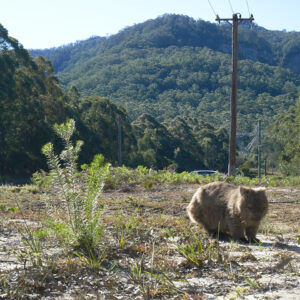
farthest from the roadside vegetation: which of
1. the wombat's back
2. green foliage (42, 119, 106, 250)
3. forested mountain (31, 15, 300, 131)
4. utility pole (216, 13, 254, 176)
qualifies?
forested mountain (31, 15, 300, 131)

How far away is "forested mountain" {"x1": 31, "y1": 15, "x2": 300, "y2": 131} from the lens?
79.2 meters

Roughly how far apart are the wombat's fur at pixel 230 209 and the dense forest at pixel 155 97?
21.7 metres

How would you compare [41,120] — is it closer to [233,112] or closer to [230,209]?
[233,112]

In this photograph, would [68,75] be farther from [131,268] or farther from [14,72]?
[131,268]

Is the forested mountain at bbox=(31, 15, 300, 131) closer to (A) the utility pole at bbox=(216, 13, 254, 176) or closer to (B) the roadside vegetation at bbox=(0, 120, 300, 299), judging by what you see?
(A) the utility pole at bbox=(216, 13, 254, 176)

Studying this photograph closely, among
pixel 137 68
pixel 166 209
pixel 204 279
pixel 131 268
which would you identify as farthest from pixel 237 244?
pixel 137 68

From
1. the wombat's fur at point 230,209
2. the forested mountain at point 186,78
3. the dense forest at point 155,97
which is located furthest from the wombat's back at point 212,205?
the forested mountain at point 186,78

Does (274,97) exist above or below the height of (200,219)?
above

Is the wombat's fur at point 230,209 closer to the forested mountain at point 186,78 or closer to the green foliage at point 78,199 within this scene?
the green foliage at point 78,199

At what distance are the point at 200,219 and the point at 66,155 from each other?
7.76 ft

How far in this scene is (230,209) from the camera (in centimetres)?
527

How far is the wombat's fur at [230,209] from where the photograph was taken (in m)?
5.06

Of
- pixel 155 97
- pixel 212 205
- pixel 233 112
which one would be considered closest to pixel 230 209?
pixel 212 205

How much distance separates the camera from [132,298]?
10.3ft
